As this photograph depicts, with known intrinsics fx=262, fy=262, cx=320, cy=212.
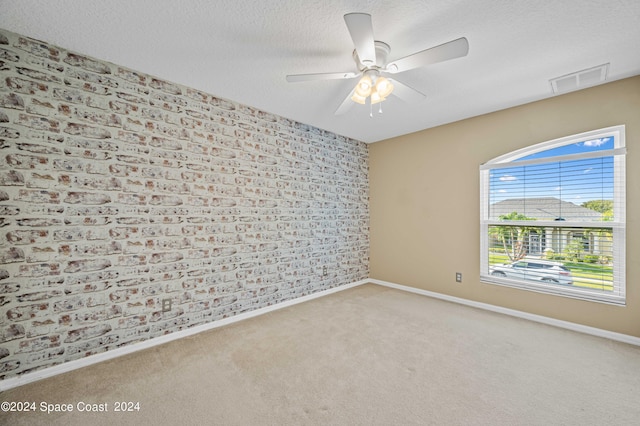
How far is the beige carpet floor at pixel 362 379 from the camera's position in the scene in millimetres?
1604

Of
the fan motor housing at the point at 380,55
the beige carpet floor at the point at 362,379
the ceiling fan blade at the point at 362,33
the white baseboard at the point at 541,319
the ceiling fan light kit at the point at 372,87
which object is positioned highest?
the fan motor housing at the point at 380,55

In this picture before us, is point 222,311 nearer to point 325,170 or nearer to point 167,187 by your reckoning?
point 167,187

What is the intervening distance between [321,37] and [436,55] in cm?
82

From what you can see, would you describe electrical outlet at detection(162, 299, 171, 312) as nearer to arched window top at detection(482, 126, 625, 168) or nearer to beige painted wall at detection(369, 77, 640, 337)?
beige painted wall at detection(369, 77, 640, 337)

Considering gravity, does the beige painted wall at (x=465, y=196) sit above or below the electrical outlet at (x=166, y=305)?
above

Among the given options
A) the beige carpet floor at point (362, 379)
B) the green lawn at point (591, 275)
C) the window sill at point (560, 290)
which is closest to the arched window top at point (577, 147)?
the green lawn at point (591, 275)

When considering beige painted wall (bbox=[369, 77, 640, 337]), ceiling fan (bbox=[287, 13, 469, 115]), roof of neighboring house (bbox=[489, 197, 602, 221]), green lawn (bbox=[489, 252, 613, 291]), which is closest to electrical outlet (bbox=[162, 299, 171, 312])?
ceiling fan (bbox=[287, 13, 469, 115])

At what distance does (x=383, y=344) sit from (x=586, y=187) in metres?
2.68

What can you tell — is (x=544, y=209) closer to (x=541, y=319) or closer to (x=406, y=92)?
(x=541, y=319)

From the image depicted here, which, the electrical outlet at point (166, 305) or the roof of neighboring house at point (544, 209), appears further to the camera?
the roof of neighboring house at point (544, 209)

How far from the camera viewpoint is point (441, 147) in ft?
12.5

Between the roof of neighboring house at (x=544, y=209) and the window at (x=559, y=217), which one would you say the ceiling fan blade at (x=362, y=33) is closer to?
the window at (x=559, y=217)

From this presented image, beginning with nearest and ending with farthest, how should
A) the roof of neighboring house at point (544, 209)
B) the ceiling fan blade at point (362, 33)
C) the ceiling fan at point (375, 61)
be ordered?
1. the ceiling fan blade at point (362, 33)
2. the ceiling fan at point (375, 61)
3. the roof of neighboring house at point (544, 209)

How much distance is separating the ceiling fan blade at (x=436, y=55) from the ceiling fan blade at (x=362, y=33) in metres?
0.20
